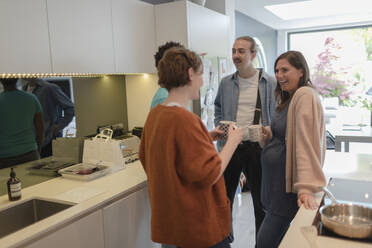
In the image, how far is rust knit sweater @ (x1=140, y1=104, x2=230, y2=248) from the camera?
1251mm

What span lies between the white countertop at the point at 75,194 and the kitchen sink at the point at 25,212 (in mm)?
27

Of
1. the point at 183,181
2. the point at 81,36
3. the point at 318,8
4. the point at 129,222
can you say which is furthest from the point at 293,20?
the point at 183,181

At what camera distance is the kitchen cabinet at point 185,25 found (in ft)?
8.96

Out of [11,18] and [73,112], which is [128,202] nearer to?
[73,112]

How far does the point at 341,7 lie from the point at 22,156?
4.92 m

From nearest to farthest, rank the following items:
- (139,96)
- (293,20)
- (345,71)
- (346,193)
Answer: (346,193) < (139,96) < (293,20) < (345,71)

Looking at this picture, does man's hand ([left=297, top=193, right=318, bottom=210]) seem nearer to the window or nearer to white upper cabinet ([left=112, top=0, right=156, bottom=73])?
white upper cabinet ([left=112, top=0, right=156, bottom=73])

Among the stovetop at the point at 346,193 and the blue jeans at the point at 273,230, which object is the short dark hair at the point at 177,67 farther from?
the blue jeans at the point at 273,230

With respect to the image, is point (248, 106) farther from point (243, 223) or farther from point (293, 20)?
point (293, 20)

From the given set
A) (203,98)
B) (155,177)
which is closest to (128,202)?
(155,177)

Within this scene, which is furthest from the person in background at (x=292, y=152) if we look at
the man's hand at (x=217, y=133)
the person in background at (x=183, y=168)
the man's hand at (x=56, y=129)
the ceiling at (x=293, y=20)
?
the ceiling at (x=293, y=20)

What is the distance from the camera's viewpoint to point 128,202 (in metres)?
1.93

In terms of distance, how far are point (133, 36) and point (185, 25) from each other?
0.47 metres

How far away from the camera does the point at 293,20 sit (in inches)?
236
